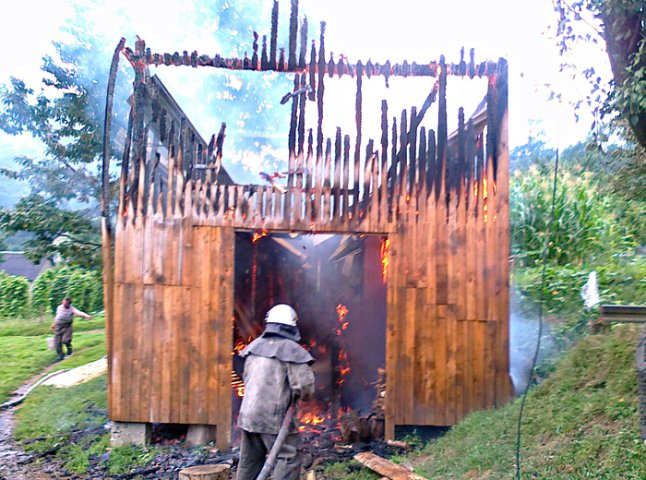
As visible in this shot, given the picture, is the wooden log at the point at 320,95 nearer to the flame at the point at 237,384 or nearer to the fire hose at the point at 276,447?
the fire hose at the point at 276,447

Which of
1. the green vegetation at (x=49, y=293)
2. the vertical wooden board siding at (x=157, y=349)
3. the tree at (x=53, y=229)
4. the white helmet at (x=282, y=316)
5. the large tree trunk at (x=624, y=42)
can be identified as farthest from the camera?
the green vegetation at (x=49, y=293)

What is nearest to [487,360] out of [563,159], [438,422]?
[438,422]

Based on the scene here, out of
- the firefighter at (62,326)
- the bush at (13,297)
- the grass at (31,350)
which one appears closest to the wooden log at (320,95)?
the grass at (31,350)

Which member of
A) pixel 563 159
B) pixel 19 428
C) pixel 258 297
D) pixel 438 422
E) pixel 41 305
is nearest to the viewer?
pixel 438 422

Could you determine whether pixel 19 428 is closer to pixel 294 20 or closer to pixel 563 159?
pixel 294 20

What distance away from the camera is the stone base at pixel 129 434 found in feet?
28.9

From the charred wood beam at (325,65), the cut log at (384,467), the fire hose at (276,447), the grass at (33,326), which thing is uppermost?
the charred wood beam at (325,65)

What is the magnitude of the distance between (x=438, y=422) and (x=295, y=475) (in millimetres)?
2912

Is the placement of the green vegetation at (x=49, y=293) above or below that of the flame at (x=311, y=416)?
above

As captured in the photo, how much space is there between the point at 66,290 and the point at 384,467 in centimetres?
2407

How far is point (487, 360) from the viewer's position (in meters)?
8.80

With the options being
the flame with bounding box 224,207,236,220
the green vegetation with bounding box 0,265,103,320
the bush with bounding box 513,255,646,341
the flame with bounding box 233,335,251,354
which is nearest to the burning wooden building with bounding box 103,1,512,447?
the flame with bounding box 224,207,236,220

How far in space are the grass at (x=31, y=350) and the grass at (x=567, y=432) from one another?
404 inches

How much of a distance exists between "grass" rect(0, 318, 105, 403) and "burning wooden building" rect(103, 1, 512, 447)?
22.3 feet
